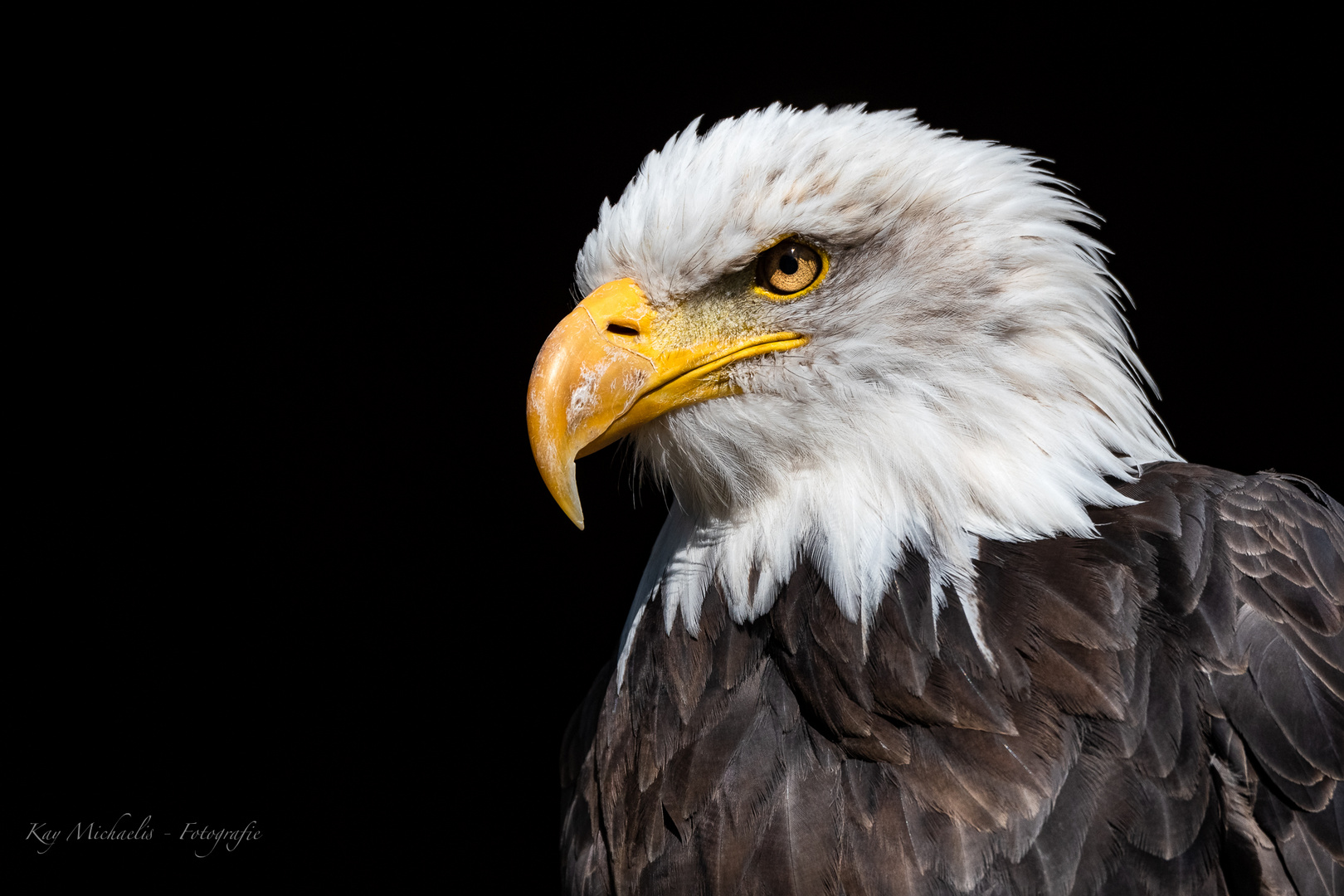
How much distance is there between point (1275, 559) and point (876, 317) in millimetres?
768

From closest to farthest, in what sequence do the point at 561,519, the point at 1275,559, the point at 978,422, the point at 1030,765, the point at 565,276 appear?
the point at 1030,765, the point at 1275,559, the point at 978,422, the point at 565,276, the point at 561,519

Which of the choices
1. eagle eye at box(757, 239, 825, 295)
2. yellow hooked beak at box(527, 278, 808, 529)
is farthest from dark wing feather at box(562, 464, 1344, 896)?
eagle eye at box(757, 239, 825, 295)

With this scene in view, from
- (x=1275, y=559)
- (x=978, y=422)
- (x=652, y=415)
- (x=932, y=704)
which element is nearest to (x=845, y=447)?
(x=978, y=422)

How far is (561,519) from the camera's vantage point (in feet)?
16.0

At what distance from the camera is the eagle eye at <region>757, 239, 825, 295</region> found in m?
1.83

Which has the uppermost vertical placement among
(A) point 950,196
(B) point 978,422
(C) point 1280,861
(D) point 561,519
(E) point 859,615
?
(A) point 950,196

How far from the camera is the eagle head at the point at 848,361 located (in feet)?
5.69

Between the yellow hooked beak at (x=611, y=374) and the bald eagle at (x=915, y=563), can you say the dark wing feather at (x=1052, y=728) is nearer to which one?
the bald eagle at (x=915, y=563)

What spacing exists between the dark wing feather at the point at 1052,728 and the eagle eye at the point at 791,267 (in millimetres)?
538

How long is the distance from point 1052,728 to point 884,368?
0.66 meters

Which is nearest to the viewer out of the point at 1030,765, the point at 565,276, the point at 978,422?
the point at 1030,765

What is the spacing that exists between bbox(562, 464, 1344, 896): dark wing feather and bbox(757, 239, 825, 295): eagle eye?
0.54 m

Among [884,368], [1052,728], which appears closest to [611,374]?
[884,368]

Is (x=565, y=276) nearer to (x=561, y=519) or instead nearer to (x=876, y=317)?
(x=561, y=519)
